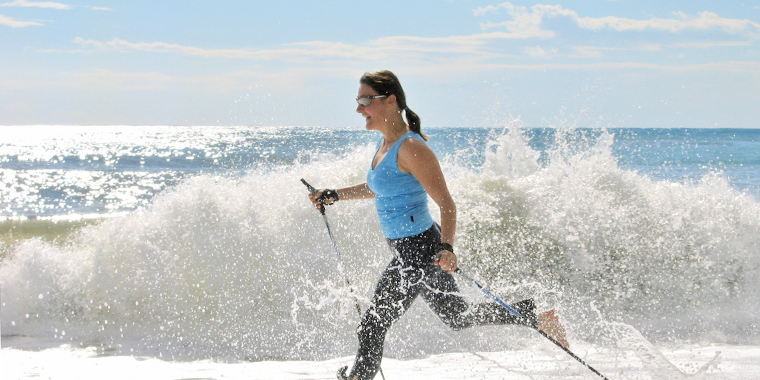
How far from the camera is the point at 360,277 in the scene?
5.93m

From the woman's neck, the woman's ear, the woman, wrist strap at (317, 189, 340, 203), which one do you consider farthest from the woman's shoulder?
wrist strap at (317, 189, 340, 203)

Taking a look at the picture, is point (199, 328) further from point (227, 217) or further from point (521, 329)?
point (521, 329)

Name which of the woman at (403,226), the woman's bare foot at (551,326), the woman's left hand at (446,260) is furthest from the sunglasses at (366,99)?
the woman's bare foot at (551,326)

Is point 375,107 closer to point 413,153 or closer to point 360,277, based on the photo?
point 413,153

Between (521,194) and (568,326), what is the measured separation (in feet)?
7.38

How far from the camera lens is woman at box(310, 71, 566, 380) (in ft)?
8.31

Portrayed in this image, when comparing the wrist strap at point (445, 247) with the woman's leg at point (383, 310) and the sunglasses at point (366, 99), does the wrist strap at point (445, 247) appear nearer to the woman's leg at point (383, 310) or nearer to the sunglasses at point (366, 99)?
the woman's leg at point (383, 310)

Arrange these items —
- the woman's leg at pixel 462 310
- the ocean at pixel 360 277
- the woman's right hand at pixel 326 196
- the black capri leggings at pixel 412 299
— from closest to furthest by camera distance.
Result: the black capri leggings at pixel 412 299 → the woman's leg at pixel 462 310 → the woman's right hand at pixel 326 196 → the ocean at pixel 360 277

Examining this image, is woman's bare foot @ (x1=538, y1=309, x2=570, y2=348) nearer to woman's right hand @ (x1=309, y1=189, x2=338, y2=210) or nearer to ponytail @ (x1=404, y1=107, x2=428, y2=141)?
ponytail @ (x1=404, y1=107, x2=428, y2=141)

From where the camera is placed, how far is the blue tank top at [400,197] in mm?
2615

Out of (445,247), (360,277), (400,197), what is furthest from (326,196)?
(360,277)

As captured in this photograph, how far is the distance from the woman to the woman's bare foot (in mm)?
126

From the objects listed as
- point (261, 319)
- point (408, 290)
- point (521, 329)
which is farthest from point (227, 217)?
point (408, 290)

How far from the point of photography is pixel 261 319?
5.41 m
